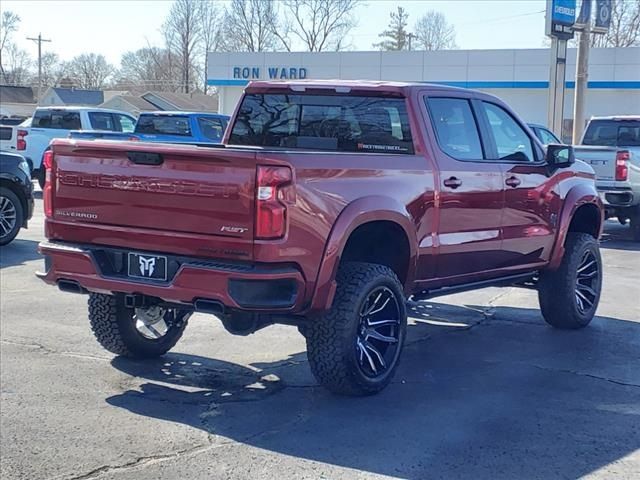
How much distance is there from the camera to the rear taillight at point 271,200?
5.17m

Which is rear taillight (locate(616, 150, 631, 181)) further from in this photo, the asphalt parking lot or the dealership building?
the dealership building

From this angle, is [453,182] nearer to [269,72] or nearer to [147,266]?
[147,266]

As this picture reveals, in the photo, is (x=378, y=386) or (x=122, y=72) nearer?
(x=378, y=386)

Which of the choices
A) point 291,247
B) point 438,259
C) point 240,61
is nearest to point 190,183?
point 291,247

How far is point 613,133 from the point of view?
16203 mm

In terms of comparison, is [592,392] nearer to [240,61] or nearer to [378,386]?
[378,386]

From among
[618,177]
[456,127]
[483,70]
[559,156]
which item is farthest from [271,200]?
[483,70]

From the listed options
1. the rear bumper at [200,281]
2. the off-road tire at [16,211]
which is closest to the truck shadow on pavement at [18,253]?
the off-road tire at [16,211]

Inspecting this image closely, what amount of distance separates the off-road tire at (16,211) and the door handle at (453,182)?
25.1 ft

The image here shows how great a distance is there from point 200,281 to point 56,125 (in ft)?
59.1

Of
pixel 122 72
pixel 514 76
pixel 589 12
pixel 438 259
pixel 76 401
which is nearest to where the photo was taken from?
pixel 76 401

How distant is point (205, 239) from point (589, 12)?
23110 millimetres

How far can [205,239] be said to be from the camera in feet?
17.6

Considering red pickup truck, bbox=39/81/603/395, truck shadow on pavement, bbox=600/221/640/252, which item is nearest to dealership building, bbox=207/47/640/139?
truck shadow on pavement, bbox=600/221/640/252
